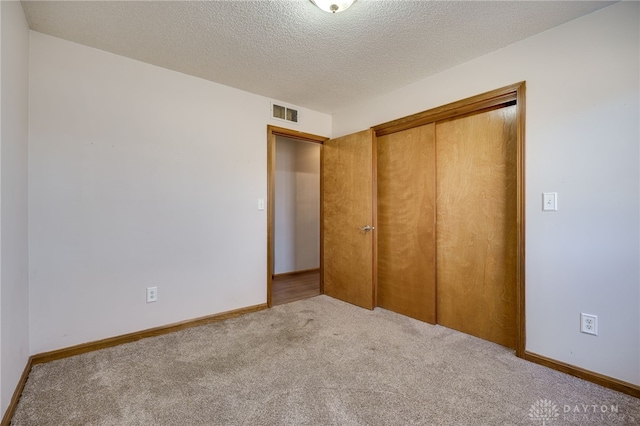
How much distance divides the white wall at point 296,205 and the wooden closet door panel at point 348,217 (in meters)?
1.30

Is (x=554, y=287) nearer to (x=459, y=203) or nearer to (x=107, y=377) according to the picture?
(x=459, y=203)

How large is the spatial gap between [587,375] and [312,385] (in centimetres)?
168

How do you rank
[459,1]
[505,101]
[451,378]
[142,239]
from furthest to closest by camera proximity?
1. [142,239]
2. [505,101]
3. [451,378]
4. [459,1]

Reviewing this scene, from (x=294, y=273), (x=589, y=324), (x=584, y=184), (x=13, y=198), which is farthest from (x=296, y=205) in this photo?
(x=589, y=324)

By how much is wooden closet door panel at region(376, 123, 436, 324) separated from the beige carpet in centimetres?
44

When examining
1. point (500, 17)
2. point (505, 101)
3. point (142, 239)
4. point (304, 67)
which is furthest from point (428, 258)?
point (142, 239)

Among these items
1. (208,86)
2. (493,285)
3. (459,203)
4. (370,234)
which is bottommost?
(493,285)

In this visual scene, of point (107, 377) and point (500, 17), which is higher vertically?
point (500, 17)

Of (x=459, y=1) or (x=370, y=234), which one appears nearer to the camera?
(x=459, y=1)

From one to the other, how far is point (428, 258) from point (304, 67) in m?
2.03

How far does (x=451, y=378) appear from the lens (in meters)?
1.78

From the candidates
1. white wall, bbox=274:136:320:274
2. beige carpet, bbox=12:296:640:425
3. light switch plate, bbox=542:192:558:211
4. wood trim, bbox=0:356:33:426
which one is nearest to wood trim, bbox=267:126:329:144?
white wall, bbox=274:136:320:274

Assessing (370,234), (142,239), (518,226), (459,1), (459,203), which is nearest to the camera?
(459,1)

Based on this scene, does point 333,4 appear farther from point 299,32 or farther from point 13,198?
point 13,198
